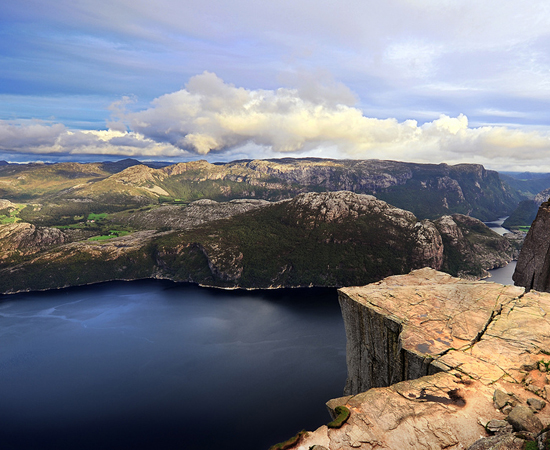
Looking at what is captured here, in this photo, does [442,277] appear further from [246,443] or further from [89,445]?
[89,445]

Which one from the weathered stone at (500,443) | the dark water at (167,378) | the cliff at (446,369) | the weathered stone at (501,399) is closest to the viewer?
the weathered stone at (500,443)

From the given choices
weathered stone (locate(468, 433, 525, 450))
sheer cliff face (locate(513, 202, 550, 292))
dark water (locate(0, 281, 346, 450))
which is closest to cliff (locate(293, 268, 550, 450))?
weathered stone (locate(468, 433, 525, 450))

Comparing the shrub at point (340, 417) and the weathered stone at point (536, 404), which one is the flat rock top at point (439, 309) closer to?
the weathered stone at point (536, 404)

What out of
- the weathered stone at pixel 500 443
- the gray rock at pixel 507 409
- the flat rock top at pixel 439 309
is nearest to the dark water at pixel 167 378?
the flat rock top at pixel 439 309

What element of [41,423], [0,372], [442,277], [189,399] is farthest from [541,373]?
[0,372]

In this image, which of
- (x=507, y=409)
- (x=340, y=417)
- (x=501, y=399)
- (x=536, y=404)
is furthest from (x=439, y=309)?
(x=340, y=417)

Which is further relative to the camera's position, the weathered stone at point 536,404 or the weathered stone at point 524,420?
the weathered stone at point 536,404

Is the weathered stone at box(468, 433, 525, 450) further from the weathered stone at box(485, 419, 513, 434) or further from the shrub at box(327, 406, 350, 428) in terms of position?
the shrub at box(327, 406, 350, 428)
